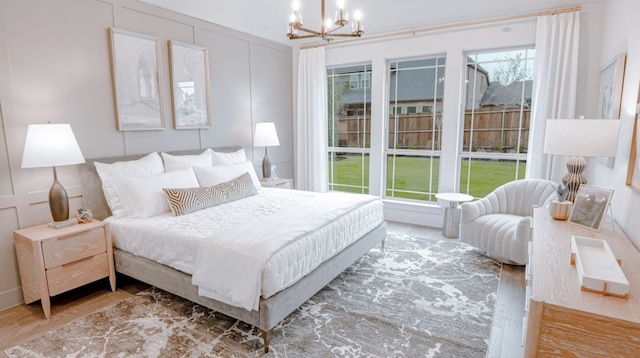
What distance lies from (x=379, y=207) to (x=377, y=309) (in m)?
1.23

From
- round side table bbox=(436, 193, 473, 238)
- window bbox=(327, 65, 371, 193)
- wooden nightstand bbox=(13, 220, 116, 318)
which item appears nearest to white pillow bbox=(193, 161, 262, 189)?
wooden nightstand bbox=(13, 220, 116, 318)

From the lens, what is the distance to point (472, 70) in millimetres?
4445

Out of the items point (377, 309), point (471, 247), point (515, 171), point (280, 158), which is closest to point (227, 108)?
point (280, 158)

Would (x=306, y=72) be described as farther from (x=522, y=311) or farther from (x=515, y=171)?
(x=522, y=311)

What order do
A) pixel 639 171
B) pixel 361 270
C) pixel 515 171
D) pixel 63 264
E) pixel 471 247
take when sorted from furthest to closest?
1. pixel 515 171
2. pixel 471 247
3. pixel 361 270
4. pixel 63 264
5. pixel 639 171

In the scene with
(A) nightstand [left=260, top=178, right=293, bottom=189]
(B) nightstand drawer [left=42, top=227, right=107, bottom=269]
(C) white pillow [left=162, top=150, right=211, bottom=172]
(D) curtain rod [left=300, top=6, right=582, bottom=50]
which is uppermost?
(D) curtain rod [left=300, top=6, right=582, bottom=50]

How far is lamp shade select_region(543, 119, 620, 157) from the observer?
2.18 m

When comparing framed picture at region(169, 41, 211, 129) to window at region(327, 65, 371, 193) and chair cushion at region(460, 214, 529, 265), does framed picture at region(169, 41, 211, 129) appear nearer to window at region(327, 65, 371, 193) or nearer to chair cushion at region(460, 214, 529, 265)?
window at region(327, 65, 371, 193)

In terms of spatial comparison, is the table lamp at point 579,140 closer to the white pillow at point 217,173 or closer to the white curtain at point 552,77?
the white curtain at point 552,77

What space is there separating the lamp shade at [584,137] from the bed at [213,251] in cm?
169

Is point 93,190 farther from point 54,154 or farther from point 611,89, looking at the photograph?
point 611,89

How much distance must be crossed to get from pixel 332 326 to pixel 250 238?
89 cm

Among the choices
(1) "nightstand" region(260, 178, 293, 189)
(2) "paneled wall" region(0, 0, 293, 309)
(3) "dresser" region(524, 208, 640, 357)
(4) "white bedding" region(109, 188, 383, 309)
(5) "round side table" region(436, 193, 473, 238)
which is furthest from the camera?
(1) "nightstand" region(260, 178, 293, 189)

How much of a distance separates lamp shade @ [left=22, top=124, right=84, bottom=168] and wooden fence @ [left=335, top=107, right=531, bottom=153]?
3719 millimetres
